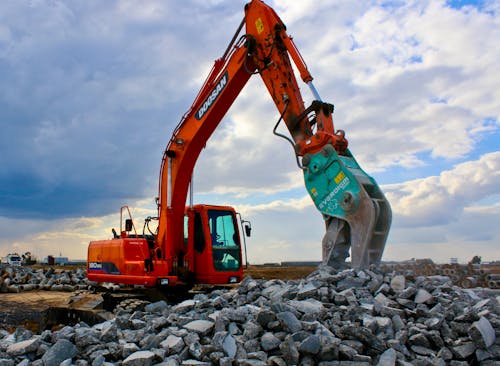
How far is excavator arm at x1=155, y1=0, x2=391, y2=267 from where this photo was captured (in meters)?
6.52

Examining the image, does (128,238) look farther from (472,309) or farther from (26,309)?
(472,309)

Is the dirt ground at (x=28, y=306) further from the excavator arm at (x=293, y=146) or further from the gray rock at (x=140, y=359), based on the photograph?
the gray rock at (x=140, y=359)

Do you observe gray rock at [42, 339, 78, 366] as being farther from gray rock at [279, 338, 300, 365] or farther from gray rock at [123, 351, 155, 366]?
gray rock at [279, 338, 300, 365]

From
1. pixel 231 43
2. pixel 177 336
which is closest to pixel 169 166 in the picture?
pixel 231 43

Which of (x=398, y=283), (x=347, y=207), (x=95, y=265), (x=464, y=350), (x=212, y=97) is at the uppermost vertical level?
(x=212, y=97)

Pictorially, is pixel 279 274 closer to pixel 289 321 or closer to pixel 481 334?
pixel 481 334

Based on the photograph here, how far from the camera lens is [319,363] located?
4.40 meters

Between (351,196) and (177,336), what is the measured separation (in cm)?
297

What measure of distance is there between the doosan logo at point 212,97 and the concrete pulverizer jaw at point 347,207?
286cm

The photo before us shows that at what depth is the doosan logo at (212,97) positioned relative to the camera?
920 cm

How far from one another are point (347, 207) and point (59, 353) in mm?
3879

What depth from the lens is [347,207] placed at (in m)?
6.50

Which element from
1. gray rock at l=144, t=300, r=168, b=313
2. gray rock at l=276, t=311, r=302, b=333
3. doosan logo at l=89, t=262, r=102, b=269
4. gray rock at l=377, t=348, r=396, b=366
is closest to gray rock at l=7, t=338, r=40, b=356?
gray rock at l=144, t=300, r=168, b=313

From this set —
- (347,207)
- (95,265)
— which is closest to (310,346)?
(347,207)
